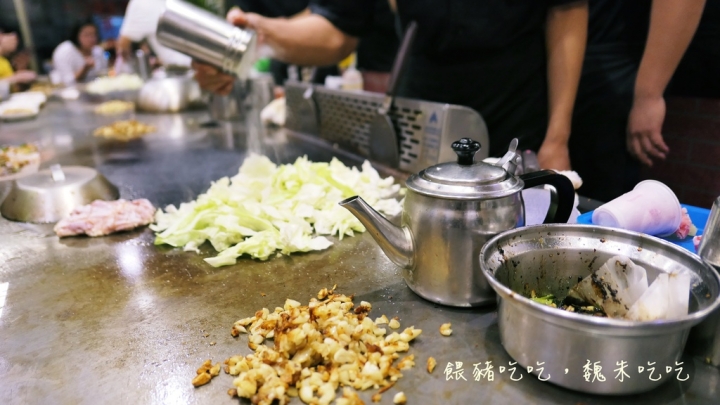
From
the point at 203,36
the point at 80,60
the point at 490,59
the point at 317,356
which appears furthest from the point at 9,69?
the point at 317,356

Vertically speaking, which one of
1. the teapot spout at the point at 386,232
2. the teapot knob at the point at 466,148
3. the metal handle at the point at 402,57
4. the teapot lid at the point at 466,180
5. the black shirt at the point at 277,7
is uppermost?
the black shirt at the point at 277,7

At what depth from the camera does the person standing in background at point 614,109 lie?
2443 millimetres

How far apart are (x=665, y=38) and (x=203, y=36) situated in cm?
227

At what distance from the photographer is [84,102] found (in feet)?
18.7

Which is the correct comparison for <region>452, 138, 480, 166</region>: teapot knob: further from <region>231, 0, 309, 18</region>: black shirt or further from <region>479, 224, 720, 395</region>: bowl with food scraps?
<region>231, 0, 309, 18</region>: black shirt

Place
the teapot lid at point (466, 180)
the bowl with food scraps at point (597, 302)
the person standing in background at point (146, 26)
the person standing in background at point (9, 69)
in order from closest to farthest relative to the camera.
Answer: the bowl with food scraps at point (597, 302)
the teapot lid at point (466, 180)
the person standing in background at point (146, 26)
the person standing in background at point (9, 69)

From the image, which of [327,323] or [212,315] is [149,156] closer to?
[212,315]

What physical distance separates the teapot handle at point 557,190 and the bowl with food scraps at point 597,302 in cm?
12

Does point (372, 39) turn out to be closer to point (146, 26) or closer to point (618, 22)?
point (618, 22)

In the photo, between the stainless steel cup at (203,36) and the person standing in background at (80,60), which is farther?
the person standing in background at (80,60)

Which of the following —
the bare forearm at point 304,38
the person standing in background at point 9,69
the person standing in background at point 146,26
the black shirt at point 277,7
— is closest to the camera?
the bare forearm at point 304,38

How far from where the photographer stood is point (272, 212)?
1.84m

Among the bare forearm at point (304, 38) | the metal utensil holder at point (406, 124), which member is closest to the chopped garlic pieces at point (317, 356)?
the metal utensil holder at point (406, 124)

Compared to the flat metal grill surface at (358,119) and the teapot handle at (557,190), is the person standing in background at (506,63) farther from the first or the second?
the teapot handle at (557,190)
